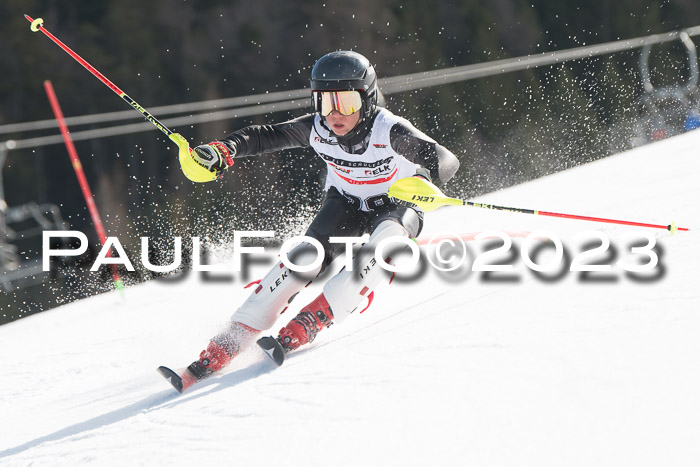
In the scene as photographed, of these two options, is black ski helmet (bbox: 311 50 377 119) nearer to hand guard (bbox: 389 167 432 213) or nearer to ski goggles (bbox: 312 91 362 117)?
ski goggles (bbox: 312 91 362 117)

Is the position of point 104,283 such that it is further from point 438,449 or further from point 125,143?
point 125,143

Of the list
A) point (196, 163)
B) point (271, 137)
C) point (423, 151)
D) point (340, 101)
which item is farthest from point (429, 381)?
point (271, 137)

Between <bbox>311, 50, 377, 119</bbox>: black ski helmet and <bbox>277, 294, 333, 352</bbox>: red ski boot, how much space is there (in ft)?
2.35

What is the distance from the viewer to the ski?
2.80 m

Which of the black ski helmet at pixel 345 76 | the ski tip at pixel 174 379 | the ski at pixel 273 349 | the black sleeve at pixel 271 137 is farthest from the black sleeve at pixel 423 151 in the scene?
the ski tip at pixel 174 379

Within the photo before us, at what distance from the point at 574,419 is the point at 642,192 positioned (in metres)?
3.14

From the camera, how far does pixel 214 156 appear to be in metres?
3.19

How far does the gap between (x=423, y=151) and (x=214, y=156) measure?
762mm

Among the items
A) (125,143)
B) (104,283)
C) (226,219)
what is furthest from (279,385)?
(125,143)

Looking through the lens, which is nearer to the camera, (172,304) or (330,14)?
(172,304)

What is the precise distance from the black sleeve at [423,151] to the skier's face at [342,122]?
0.47 feet

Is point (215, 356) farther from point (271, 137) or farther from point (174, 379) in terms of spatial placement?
point (271, 137)

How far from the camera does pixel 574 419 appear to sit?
76.0 inches

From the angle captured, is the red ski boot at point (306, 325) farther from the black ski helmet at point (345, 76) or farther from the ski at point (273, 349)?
the black ski helmet at point (345, 76)
